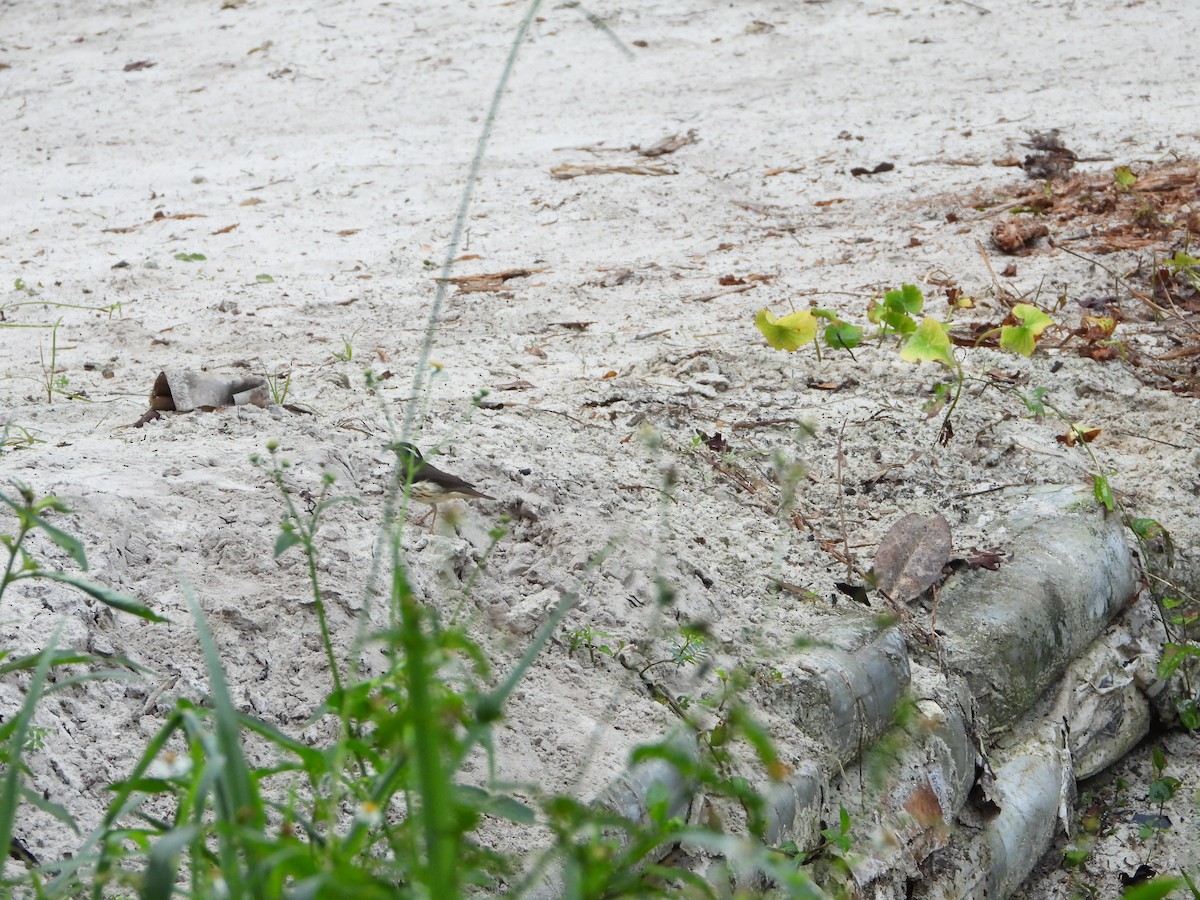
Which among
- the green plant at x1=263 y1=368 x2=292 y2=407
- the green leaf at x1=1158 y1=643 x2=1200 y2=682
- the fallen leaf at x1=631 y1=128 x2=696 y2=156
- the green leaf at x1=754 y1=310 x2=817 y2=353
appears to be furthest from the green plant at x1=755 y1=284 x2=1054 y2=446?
the fallen leaf at x1=631 y1=128 x2=696 y2=156

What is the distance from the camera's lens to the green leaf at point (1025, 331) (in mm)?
2754

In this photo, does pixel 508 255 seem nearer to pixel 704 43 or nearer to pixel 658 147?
pixel 658 147

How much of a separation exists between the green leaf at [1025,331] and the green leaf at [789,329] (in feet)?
1.58

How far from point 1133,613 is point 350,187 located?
334cm

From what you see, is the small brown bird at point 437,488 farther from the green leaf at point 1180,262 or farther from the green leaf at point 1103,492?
the green leaf at point 1180,262

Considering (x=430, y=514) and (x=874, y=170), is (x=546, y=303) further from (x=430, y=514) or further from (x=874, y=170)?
(x=874, y=170)

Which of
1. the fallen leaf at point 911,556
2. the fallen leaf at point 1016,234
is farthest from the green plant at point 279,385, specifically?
the fallen leaf at point 1016,234

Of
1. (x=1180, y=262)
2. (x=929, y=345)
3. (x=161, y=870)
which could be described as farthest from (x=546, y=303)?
(x=161, y=870)

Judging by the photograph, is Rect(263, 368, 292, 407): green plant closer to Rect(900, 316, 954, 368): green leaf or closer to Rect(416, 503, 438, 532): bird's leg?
Rect(416, 503, 438, 532): bird's leg

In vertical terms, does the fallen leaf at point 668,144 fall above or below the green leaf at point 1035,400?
below

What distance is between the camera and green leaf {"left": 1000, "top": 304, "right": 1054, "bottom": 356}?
275 centimetres

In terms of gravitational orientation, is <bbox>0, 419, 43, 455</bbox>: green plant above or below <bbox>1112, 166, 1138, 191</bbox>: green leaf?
above

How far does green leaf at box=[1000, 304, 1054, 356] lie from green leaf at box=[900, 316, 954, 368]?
247 millimetres

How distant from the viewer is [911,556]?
2.26 m
